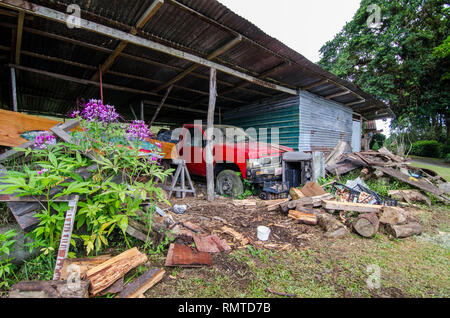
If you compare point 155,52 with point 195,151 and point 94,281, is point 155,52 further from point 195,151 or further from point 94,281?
point 94,281

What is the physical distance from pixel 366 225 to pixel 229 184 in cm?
298

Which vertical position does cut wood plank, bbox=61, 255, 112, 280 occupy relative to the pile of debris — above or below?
below

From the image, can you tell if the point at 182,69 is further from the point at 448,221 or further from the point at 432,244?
the point at 448,221

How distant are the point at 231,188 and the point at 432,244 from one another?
12.2 feet

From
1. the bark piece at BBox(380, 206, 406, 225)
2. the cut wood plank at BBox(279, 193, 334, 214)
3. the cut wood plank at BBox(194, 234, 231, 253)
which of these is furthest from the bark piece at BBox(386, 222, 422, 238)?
the cut wood plank at BBox(194, 234, 231, 253)

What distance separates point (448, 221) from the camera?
3867 millimetres

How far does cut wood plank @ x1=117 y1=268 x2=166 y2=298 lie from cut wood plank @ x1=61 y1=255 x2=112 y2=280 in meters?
0.39

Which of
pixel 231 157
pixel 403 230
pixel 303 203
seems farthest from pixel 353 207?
pixel 231 157

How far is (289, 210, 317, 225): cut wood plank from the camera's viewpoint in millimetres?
3404

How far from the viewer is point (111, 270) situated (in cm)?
177

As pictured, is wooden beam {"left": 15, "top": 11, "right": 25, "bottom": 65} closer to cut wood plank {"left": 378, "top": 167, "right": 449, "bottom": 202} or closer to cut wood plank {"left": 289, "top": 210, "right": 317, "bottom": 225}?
cut wood plank {"left": 289, "top": 210, "right": 317, "bottom": 225}

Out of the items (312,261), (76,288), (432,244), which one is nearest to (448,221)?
(432,244)

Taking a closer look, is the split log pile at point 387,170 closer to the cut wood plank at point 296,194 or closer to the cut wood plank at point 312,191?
the cut wood plank at point 312,191

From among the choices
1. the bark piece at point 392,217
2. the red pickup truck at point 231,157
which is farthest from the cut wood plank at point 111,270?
the bark piece at point 392,217
